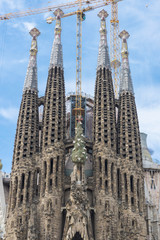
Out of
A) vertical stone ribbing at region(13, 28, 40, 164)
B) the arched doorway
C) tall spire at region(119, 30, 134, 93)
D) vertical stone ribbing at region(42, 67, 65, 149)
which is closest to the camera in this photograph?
the arched doorway

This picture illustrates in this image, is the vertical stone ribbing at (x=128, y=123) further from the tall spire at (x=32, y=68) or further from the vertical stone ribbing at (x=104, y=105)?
the tall spire at (x=32, y=68)

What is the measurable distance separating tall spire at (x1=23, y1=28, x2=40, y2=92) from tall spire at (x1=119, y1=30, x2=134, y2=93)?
10.1 meters

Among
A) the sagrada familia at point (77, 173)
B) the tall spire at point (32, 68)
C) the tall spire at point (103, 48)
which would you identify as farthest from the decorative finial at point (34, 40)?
the tall spire at point (103, 48)

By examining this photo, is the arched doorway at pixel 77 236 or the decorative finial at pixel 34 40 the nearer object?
the arched doorway at pixel 77 236

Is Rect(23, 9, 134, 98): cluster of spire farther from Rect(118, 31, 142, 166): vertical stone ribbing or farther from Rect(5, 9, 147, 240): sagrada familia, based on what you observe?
Rect(5, 9, 147, 240): sagrada familia

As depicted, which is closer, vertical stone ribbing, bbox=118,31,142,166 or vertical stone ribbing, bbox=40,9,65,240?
vertical stone ribbing, bbox=40,9,65,240

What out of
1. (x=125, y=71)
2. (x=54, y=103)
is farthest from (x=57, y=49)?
(x=125, y=71)

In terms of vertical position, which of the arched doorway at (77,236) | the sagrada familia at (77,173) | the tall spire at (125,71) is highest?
the tall spire at (125,71)

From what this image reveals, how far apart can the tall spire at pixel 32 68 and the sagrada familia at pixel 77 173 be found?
137mm

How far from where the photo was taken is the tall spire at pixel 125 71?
56812mm

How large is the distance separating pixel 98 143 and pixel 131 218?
854 centimetres

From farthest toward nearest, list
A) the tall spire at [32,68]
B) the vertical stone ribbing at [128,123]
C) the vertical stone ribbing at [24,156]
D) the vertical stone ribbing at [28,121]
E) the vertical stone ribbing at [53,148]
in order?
the tall spire at [32,68], the vertical stone ribbing at [128,123], the vertical stone ribbing at [28,121], the vertical stone ribbing at [24,156], the vertical stone ribbing at [53,148]

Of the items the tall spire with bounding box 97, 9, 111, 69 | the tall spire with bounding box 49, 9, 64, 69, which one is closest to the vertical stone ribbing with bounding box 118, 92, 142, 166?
the tall spire with bounding box 97, 9, 111, 69

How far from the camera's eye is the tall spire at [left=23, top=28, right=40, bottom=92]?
2222 inches
